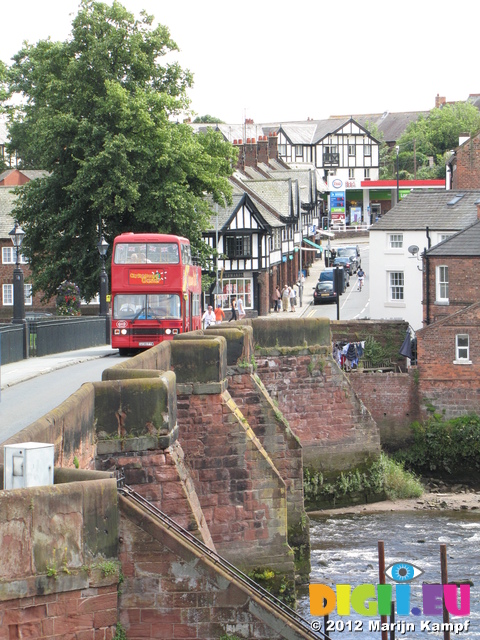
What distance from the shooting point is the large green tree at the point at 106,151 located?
46438mm

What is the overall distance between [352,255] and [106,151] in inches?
1954

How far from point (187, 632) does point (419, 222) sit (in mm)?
46724

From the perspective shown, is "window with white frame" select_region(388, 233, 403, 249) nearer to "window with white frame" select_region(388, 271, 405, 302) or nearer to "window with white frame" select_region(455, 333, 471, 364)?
"window with white frame" select_region(388, 271, 405, 302)

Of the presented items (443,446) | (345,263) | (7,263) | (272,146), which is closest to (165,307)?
(443,446)

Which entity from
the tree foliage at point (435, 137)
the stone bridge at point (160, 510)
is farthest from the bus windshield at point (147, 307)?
the tree foliage at point (435, 137)

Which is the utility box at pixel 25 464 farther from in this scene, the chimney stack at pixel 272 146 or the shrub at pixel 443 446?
the chimney stack at pixel 272 146

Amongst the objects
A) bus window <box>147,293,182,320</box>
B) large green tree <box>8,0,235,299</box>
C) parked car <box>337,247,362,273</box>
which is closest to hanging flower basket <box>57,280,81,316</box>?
large green tree <box>8,0,235,299</box>

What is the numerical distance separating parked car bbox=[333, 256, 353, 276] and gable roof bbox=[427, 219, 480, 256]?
3946 centimetres

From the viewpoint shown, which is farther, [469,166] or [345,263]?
[345,263]

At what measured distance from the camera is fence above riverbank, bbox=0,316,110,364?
106 feet

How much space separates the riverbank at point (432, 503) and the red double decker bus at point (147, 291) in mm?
6879

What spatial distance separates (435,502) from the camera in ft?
112

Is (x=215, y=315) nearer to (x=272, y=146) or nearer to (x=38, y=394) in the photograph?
(x=38, y=394)

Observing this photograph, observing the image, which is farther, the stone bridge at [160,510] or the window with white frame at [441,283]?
the window with white frame at [441,283]
